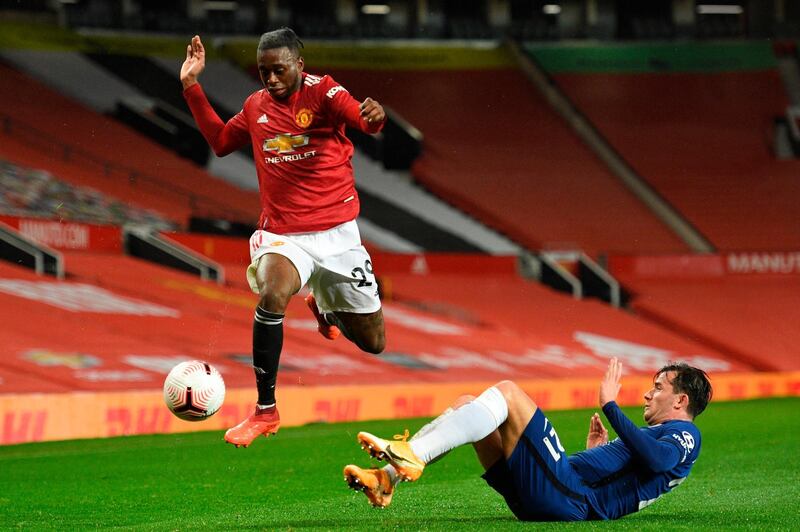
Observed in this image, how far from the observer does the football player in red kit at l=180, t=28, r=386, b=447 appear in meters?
7.70

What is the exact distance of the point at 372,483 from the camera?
5.89 m

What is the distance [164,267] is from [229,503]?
16063 mm

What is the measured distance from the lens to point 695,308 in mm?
29750

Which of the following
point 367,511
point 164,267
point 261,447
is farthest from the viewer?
point 164,267

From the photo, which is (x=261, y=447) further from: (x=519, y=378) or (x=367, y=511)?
(x=519, y=378)

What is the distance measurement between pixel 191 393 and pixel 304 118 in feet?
5.84

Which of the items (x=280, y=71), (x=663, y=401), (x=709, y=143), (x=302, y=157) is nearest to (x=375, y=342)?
(x=302, y=157)

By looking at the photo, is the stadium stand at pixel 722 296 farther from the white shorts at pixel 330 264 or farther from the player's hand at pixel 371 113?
the player's hand at pixel 371 113

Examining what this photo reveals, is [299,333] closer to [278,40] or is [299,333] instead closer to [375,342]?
[375,342]

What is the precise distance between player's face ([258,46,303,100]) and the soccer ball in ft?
5.63

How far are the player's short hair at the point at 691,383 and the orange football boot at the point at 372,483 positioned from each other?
148 centimetres

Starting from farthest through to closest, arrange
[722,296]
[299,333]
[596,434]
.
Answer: [722,296] → [299,333] → [596,434]

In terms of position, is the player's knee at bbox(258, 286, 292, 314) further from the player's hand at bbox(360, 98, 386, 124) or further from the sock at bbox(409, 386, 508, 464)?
the sock at bbox(409, 386, 508, 464)

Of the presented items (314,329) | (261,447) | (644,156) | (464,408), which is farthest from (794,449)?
(644,156)
